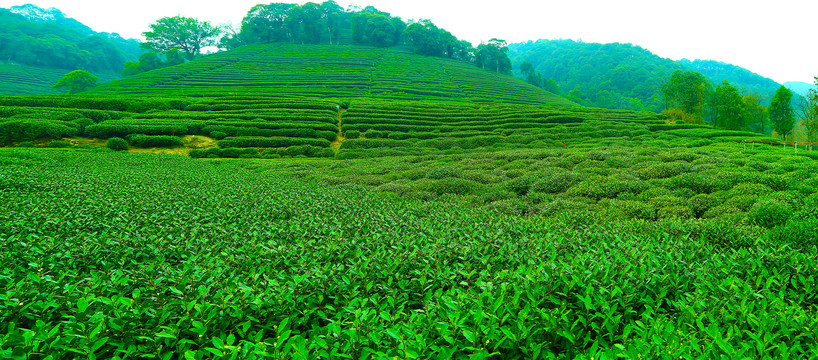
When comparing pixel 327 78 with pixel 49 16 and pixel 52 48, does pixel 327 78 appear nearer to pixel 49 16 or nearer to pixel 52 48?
pixel 52 48

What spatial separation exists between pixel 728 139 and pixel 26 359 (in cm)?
3890

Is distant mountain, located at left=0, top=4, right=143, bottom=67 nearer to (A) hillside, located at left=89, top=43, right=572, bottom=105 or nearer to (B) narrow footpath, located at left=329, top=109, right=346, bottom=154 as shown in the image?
(A) hillside, located at left=89, top=43, right=572, bottom=105

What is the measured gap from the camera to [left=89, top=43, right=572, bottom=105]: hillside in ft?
191

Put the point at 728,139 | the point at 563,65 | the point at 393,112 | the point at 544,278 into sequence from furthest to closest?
the point at 563,65
the point at 393,112
the point at 728,139
the point at 544,278

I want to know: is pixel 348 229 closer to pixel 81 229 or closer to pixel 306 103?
pixel 81 229

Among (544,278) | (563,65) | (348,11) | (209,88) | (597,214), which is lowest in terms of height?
(597,214)

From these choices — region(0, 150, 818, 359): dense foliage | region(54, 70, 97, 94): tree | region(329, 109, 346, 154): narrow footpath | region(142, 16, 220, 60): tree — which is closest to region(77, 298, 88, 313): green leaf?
region(0, 150, 818, 359): dense foliage

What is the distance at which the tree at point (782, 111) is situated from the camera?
3688 centimetres

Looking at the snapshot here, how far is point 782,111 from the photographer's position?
37.2m

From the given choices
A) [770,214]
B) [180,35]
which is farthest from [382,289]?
[180,35]

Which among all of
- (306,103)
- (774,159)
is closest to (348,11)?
(306,103)

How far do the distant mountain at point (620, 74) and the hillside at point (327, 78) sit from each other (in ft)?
119

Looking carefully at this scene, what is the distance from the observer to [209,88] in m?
57.5

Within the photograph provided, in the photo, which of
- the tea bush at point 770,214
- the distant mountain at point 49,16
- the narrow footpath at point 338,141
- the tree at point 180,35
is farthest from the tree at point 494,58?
the distant mountain at point 49,16
